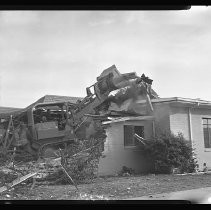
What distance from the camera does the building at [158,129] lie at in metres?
18.4

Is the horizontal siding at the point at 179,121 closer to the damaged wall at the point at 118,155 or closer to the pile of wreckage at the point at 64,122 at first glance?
the damaged wall at the point at 118,155

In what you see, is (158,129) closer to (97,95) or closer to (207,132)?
(207,132)

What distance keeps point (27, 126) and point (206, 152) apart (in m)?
9.97

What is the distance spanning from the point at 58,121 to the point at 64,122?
0.71 feet

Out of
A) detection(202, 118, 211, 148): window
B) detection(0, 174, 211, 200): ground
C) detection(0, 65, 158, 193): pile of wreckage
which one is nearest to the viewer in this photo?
detection(0, 174, 211, 200): ground

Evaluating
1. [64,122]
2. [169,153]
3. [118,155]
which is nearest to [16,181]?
[64,122]

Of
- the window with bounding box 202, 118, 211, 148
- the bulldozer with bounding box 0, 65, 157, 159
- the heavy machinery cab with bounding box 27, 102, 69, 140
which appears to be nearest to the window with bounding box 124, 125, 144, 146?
the bulldozer with bounding box 0, 65, 157, 159

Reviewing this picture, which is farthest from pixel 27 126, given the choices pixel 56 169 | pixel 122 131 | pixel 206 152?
pixel 206 152

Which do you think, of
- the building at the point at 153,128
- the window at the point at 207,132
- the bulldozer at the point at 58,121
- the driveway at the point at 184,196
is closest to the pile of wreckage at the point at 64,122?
the bulldozer at the point at 58,121

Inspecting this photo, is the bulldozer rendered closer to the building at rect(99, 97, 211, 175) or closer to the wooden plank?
the building at rect(99, 97, 211, 175)

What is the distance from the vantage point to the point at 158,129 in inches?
782

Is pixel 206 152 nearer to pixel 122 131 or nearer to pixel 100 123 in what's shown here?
pixel 122 131

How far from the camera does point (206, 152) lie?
70.2 ft

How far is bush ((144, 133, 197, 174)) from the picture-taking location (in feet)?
59.2
